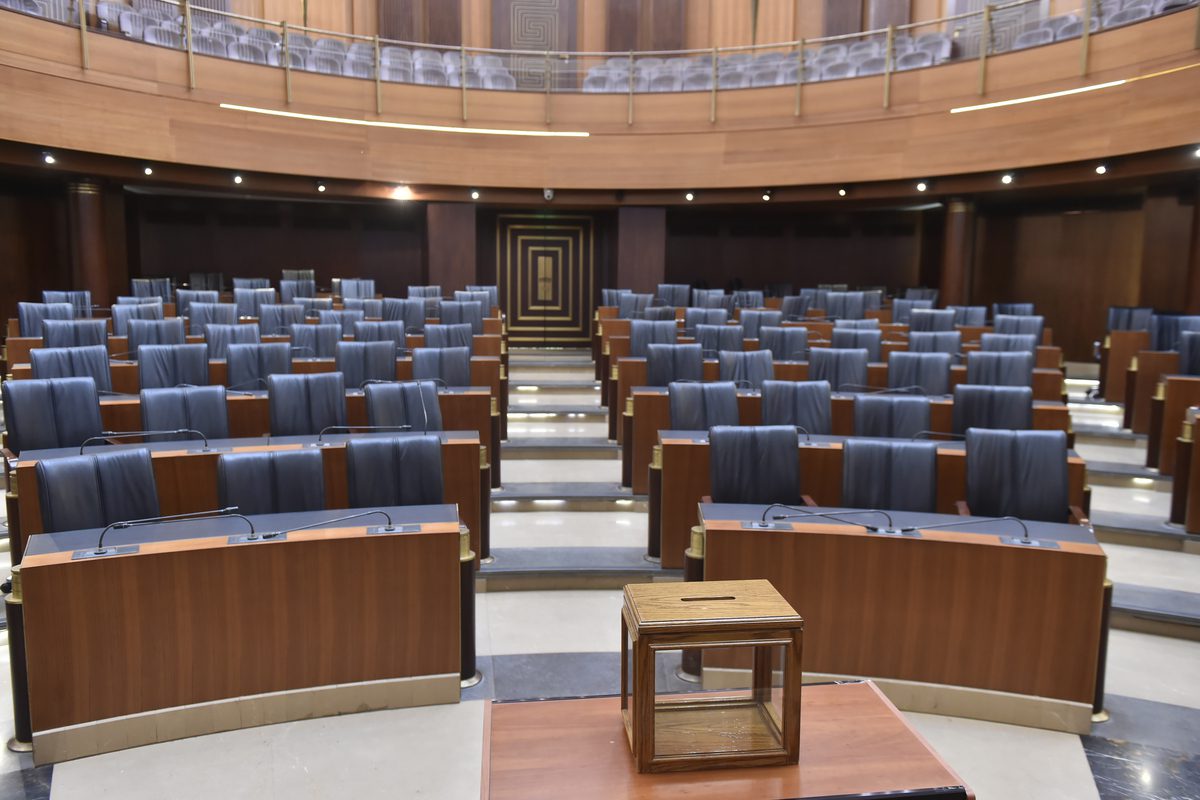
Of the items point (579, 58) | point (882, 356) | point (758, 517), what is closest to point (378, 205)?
point (579, 58)

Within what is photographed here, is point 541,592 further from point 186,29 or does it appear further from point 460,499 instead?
point 186,29

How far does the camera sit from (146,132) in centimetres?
827

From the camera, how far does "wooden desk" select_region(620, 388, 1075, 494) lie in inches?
175

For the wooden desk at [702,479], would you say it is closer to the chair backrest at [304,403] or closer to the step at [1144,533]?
the step at [1144,533]

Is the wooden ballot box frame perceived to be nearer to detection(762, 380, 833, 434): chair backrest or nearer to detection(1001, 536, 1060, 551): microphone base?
detection(1001, 536, 1060, 551): microphone base

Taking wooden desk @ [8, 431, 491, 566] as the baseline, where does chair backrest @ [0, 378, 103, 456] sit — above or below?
above

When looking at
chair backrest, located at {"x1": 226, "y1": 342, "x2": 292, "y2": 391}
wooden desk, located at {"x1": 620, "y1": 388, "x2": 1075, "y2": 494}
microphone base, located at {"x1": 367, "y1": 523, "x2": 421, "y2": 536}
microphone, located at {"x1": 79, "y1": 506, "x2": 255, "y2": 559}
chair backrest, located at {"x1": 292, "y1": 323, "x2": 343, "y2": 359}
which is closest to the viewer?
microphone, located at {"x1": 79, "y1": 506, "x2": 255, "y2": 559}

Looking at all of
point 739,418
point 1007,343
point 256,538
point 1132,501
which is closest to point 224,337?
point 739,418

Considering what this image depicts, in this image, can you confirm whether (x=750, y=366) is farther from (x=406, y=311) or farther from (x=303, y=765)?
(x=406, y=311)

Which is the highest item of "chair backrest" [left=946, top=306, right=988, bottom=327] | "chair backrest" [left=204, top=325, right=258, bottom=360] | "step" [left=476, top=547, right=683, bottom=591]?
"chair backrest" [left=946, top=306, right=988, bottom=327]

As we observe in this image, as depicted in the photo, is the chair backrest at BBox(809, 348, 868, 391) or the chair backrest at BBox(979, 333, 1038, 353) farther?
the chair backrest at BBox(979, 333, 1038, 353)

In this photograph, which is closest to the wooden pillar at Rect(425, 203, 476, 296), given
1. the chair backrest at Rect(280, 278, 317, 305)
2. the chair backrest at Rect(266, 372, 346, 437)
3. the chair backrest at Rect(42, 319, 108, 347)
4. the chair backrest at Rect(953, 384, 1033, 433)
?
the chair backrest at Rect(280, 278, 317, 305)

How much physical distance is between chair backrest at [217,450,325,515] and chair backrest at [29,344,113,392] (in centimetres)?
204

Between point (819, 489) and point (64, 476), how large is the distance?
2.75m
